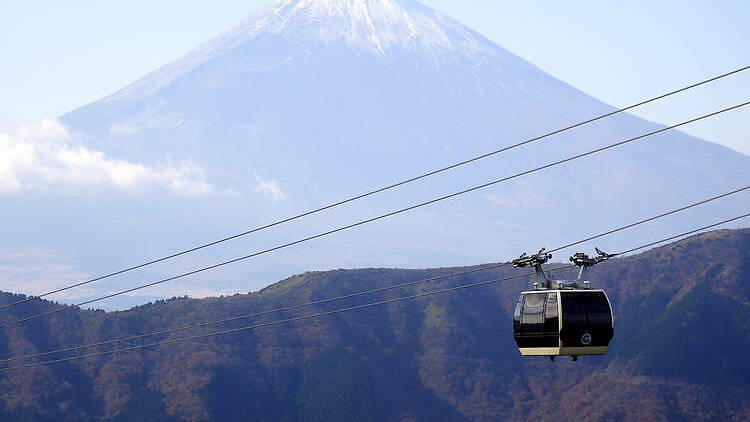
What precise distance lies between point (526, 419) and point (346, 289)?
107 ft

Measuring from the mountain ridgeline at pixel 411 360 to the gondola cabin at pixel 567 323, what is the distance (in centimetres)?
9023

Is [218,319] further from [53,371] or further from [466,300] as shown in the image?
[466,300]

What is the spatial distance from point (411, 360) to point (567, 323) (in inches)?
4290

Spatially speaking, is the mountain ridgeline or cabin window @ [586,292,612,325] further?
the mountain ridgeline

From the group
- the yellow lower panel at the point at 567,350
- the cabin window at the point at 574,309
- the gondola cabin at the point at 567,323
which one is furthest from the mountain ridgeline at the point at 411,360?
the cabin window at the point at 574,309

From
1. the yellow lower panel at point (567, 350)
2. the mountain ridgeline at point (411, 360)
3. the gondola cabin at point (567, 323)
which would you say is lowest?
the yellow lower panel at point (567, 350)

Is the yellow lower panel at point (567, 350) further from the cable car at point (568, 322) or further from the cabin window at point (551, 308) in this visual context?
the cabin window at point (551, 308)

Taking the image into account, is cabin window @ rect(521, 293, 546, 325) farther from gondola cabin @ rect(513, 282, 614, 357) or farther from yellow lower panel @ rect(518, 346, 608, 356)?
yellow lower panel @ rect(518, 346, 608, 356)

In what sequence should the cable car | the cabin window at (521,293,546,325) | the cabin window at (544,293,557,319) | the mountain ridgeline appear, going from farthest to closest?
the mountain ridgeline
the cabin window at (521,293,546,325)
the cabin window at (544,293,557,319)
the cable car

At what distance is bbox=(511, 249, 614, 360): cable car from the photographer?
3406 centimetres

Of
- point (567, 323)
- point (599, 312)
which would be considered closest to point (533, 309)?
point (567, 323)

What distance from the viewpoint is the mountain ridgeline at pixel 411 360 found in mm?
123875

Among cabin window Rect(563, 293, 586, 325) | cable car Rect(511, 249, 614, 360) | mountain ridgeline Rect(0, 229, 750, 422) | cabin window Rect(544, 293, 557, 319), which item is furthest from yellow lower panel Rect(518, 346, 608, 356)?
mountain ridgeline Rect(0, 229, 750, 422)

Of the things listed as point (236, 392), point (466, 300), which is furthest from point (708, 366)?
point (236, 392)
